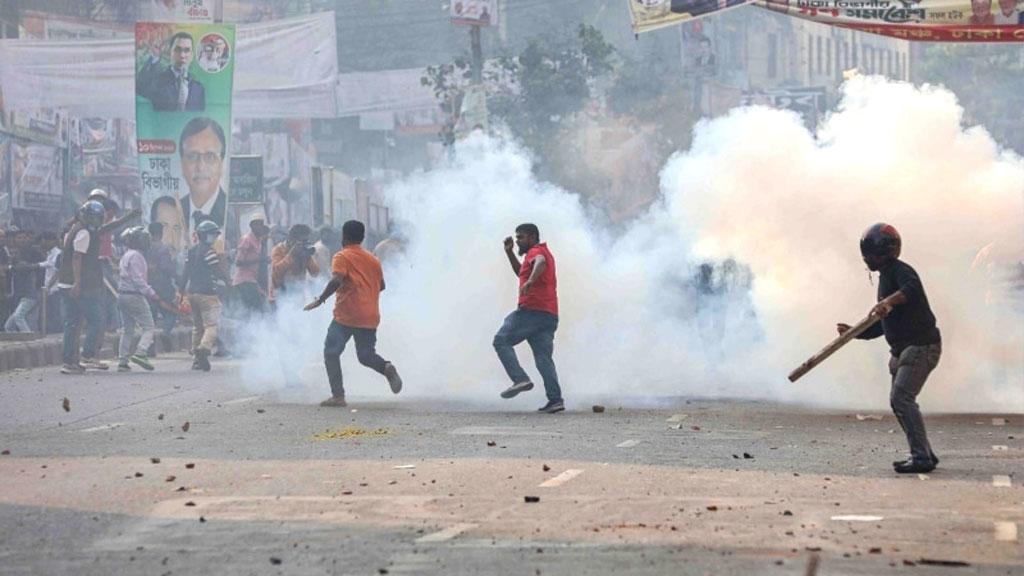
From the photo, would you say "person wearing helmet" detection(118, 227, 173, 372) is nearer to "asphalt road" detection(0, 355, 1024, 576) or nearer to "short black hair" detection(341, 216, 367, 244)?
"short black hair" detection(341, 216, 367, 244)

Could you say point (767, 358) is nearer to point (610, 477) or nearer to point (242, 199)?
point (610, 477)

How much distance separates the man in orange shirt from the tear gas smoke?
1.47 metres

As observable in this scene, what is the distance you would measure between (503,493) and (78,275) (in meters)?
13.5

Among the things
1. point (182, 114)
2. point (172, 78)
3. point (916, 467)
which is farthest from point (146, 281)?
point (916, 467)

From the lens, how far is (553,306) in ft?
51.5

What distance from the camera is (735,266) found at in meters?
20.4

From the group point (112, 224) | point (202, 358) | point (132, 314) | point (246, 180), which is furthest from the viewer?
point (246, 180)

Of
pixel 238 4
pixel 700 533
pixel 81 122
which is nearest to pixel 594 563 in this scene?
pixel 700 533

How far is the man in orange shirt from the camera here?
16281 millimetres

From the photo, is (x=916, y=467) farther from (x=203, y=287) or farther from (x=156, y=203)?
(x=156, y=203)

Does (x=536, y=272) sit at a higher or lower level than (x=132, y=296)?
higher

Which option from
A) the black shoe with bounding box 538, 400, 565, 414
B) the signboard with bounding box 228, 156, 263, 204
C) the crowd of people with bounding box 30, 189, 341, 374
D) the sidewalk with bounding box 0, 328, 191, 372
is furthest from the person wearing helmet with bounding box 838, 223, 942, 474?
the signboard with bounding box 228, 156, 263, 204

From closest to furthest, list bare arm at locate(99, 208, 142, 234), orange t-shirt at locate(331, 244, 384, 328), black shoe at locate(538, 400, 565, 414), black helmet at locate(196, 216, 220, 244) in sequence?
1. black shoe at locate(538, 400, 565, 414)
2. orange t-shirt at locate(331, 244, 384, 328)
3. bare arm at locate(99, 208, 142, 234)
4. black helmet at locate(196, 216, 220, 244)

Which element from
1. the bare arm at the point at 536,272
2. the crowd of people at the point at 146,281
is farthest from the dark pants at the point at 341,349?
the crowd of people at the point at 146,281
